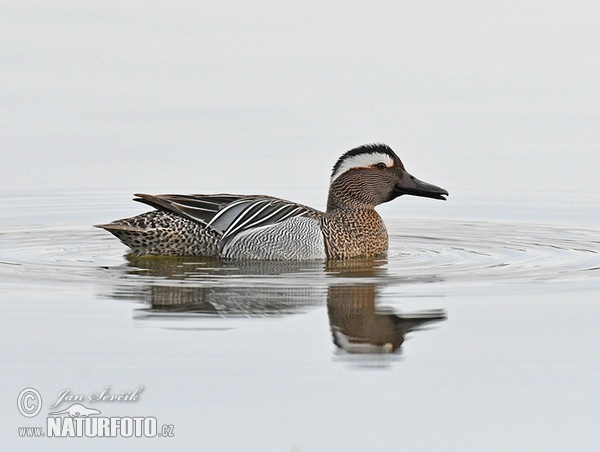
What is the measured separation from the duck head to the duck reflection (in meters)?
0.98

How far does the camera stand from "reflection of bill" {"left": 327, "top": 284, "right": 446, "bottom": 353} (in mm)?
9797

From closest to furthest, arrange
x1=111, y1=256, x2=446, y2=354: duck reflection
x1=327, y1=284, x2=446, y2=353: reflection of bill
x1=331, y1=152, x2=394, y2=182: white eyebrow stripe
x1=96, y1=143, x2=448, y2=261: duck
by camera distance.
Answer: x1=327, y1=284, x2=446, y2=353: reflection of bill, x1=111, y1=256, x2=446, y2=354: duck reflection, x1=96, y1=143, x2=448, y2=261: duck, x1=331, y1=152, x2=394, y2=182: white eyebrow stripe

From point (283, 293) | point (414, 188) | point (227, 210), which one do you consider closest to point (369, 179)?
point (414, 188)

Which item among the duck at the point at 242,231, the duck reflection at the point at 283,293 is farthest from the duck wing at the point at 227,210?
the duck reflection at the point at 283,293

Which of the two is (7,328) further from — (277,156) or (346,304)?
(277,156)

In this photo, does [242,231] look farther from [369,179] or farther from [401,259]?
[369,179]

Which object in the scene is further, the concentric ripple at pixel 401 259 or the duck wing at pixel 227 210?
the duck wing at pixel 227 210

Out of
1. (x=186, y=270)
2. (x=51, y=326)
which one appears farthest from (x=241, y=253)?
(x=51, y=326)

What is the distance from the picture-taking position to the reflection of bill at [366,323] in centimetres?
980

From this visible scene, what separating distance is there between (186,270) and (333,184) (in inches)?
85.5

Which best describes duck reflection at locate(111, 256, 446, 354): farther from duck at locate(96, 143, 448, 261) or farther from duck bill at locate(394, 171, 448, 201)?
duck bill at locate(394, 171, 448, 201)

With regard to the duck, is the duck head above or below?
above

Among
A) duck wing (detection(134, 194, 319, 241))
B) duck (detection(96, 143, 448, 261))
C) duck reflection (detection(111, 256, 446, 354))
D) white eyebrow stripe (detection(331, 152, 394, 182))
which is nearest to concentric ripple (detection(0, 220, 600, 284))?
duck reflection (detection(111, 256, 446, 354))

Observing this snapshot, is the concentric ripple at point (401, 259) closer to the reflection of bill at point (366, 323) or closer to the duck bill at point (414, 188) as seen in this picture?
the duck bill at point (414, 188)
